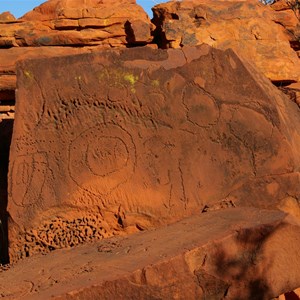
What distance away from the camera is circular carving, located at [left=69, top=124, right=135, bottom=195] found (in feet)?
10.9

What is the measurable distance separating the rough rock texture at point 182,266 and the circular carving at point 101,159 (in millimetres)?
500

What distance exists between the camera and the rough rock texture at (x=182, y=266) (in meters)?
2.38

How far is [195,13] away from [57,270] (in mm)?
5145

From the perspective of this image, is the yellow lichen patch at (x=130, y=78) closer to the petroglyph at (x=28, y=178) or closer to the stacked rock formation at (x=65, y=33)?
the petroglyph at (x=28, y=178)

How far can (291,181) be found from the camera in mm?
3361

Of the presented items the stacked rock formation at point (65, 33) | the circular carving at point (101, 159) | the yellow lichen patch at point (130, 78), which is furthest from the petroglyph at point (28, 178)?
the stacked rock formation at point (65, 33)

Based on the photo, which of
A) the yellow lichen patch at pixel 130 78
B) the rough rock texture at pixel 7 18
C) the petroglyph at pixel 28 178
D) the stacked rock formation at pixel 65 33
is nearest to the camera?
the petroglyph at pixel 28 178

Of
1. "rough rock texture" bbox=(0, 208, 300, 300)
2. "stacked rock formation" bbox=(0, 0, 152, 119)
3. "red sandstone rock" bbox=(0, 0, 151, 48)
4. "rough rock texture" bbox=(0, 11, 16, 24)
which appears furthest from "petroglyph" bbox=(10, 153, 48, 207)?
"rough rock texture" bbox=(0, 11, 16, 24)

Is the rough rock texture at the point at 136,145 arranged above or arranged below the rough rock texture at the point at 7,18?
below

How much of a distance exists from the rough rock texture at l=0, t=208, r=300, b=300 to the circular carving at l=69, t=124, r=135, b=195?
0.50 metres

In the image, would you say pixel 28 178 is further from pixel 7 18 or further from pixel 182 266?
A: pixel 7 18

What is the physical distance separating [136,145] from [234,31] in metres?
4.27

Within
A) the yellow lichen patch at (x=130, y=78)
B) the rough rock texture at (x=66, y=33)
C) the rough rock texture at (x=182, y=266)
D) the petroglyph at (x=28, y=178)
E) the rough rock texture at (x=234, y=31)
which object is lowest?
the rough rock texture at (x=182, y=266)

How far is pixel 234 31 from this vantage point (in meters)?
7.16
